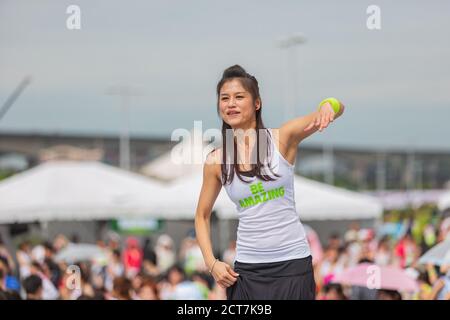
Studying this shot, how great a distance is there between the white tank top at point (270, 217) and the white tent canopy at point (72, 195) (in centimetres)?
1247

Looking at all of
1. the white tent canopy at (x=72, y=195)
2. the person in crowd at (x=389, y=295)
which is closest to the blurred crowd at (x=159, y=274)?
the person in crowd at (x=389, y=295)

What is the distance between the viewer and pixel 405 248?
14.2m

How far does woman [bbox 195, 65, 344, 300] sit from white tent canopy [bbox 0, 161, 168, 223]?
12.4m

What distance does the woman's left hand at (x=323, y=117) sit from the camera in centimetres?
336

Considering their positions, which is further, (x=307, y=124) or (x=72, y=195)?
(x=72, y=195)

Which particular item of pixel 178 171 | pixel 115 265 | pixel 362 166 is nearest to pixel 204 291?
pixel 115 265

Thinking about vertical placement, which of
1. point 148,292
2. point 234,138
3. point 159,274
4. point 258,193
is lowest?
point 159,274

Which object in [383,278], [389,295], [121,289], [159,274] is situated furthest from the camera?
[159,274]

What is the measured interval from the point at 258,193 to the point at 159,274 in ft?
25.9

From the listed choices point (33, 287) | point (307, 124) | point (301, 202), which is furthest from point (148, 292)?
point (301, 202)

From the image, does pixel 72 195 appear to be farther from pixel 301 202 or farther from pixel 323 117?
pixel 323 117

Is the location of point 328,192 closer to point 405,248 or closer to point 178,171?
point 405,248

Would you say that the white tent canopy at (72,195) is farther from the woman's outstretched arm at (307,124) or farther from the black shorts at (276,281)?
the woman's outstretched arm at (307,124)

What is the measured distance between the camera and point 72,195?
16.6 metres
